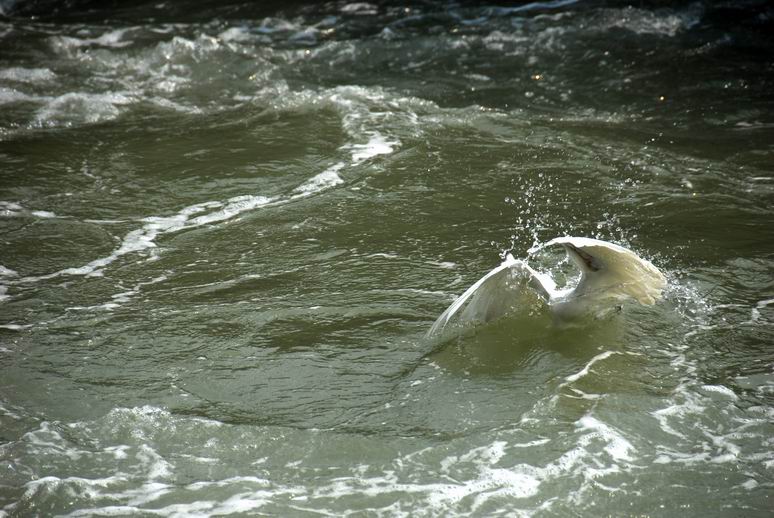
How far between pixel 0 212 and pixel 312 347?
3.17 metres

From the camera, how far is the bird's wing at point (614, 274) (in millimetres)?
4758

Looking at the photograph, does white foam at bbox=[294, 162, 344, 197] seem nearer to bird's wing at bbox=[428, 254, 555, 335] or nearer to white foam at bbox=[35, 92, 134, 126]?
bird's wing at bbox=[428, 254, 555, 335]

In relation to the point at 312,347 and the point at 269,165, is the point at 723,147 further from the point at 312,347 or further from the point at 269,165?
the point at 312,347

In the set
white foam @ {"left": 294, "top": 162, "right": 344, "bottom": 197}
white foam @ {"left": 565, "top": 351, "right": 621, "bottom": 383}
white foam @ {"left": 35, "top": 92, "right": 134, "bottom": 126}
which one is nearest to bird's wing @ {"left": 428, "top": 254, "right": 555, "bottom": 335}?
white foam @ {"left": 565, "top": 351, "right": 621, "bottom": 383}

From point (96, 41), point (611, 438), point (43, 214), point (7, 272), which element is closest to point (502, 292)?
point (611, 438)

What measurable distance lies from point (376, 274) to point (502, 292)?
1200 millimetres

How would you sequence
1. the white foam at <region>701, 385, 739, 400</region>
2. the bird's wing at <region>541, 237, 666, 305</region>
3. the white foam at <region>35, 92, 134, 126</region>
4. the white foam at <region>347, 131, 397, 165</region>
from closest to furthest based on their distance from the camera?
the white foam at <region>701, 385, 739, 400</region> → the bird's wing at <region>541, 237, 666, 305</region> → the white foam at <region>347, 131, 397, 165</region> → the white foam at <region>35, 92, 134, 126</region>

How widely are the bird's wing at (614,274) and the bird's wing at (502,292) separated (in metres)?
0.20

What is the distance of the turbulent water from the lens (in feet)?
12.9

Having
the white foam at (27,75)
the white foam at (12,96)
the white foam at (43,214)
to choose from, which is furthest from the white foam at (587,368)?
the white foam at (27,75)

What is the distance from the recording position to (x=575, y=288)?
5.08 meters

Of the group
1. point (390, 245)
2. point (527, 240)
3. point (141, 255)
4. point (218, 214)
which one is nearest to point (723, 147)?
point (527, 240)

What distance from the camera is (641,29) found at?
11.5m

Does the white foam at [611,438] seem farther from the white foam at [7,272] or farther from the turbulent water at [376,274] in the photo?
the white foam at [7,272]
